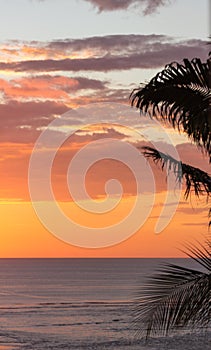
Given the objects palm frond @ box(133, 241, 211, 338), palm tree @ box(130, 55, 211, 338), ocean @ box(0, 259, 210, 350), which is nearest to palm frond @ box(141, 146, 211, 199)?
palm tree @ box(130, 55, 211, 338)

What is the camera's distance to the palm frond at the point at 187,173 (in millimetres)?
11914

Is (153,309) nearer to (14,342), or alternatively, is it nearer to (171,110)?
(171,110)

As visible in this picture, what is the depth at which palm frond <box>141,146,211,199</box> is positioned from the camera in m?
11.9

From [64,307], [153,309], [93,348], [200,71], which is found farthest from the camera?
[64,307]

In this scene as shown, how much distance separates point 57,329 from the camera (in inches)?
2255

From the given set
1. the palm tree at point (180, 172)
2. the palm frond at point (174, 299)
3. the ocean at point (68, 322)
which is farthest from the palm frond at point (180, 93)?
the ocean at point (68, 322)

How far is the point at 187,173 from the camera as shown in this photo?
1204 centimetres

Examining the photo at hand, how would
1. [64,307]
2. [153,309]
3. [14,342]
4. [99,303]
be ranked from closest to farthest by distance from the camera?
1. [153,309]
2. [14,342]
3. [64,307]
4. [99,303]

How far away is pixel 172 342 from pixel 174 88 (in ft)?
118

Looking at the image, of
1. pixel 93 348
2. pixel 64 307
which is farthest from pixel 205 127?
pixel 64 307

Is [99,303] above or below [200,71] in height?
above

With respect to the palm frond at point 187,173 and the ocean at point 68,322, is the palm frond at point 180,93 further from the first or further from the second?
the ocean at point 68,322

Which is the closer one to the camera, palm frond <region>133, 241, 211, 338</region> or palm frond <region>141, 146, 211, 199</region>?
palm frond <region>133, 241, 211, 338</region>

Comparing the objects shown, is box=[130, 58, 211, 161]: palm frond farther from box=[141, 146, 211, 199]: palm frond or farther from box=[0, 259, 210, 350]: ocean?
box=[0, 259, 210, 350]: ocean
